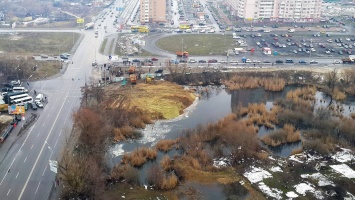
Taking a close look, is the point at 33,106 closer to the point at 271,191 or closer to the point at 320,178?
the point at 271,191

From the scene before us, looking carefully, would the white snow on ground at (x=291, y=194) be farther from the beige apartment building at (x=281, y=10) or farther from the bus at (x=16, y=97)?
the beige apartment building at (x=281, y=10)

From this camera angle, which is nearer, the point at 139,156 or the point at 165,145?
the point at 139,156

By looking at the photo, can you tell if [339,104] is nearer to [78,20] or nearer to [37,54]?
[37,54]

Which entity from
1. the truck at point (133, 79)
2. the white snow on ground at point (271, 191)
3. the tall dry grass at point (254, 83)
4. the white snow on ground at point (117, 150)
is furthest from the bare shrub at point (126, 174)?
the tall dry grass at point (254, 83)

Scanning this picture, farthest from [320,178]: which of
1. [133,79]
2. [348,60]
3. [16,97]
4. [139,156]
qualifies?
[348,60]

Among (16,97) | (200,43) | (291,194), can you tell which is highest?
(200,43)

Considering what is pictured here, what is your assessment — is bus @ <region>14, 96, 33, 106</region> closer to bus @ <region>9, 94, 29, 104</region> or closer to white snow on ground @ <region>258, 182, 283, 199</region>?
bus @ <region>9, 94, 29, 104</region>

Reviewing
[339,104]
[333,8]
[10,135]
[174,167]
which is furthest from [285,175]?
[333,8]

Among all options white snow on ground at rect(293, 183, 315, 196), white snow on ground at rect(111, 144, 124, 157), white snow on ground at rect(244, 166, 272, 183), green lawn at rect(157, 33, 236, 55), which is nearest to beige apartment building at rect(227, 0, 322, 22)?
green lawn at rect(157, 33, 236, 55)
